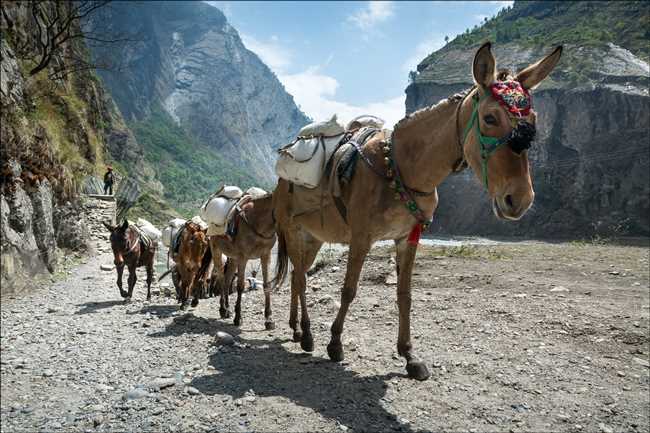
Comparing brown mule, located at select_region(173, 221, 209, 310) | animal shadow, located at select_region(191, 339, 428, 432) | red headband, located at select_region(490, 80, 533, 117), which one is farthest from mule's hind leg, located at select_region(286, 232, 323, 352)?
brown mule, located at select_region(173, 221, 209, 310)

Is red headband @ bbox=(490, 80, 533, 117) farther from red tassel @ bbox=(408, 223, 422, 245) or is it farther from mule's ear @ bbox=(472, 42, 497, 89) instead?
red tassel @ bbox=(408, 223, 422, 245)

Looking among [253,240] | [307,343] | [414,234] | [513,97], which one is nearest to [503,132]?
[513,97]

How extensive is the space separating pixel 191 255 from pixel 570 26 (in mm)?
77874

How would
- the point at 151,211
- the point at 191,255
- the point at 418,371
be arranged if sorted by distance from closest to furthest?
the point at 418,371, the point at 191,255, the point at 151,211

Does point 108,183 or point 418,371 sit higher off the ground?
point 108,183

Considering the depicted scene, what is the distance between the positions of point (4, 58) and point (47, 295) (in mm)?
8632

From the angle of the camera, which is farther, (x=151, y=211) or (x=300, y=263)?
(x=151, y=211)

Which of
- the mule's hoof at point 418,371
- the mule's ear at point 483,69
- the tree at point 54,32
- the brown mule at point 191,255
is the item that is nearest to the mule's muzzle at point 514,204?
the mule's ear at point 483,69

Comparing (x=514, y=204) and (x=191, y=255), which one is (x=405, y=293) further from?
(x=191, y=255)

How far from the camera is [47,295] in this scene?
348 cm

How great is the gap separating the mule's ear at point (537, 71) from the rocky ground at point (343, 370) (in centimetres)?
254

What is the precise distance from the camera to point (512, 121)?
2857 mm

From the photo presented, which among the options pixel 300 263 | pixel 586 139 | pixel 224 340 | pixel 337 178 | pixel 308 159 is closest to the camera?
pixel 337 178

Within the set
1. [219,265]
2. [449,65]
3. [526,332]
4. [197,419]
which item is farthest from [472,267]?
[449,65]
